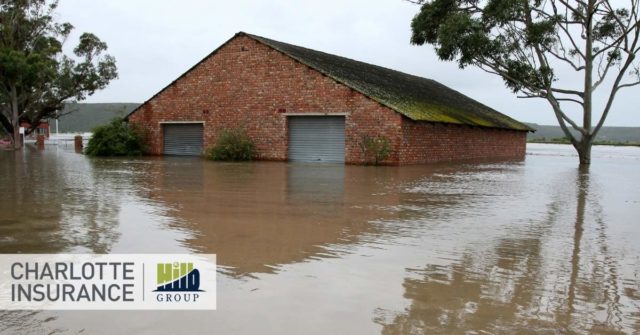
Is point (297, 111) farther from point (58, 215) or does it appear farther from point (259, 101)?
point (58, 215)

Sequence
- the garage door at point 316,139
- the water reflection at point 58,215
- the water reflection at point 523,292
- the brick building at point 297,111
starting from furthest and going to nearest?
the garage door at point 316,139 → the brick building at point 297,111 → the water reflection at point 58,215 → the water reflection at point 523,292

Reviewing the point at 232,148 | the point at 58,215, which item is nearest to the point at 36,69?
the point at 232,148

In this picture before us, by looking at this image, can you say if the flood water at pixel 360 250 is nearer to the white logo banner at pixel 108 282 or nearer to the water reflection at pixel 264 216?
the water reflection at pixel 264 216

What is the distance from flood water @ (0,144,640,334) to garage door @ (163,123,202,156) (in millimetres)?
14155

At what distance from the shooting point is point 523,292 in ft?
14.1

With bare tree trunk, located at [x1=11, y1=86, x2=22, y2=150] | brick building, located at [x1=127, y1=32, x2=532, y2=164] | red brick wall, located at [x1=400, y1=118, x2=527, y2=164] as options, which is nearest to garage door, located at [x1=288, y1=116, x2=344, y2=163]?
brick building, located at [x1=127, y1=32, x2=532, y2=164]

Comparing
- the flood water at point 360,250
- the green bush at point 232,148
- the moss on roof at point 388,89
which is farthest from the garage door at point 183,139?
the flood water at point 360,250

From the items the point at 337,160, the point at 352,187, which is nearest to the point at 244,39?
the point at 337,160

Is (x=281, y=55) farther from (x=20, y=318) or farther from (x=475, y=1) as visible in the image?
(x=20, y=318)

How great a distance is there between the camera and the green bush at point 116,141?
83.8 ft

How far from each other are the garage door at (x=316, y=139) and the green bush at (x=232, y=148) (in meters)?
1.79

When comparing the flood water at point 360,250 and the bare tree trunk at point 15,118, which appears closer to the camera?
the flood water at point 360,250

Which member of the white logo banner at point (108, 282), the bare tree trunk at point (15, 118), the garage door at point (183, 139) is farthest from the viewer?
the bare tree trunk at point (15, 118)

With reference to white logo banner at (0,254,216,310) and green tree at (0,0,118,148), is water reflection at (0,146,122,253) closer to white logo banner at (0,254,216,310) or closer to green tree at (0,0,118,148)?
white logo banner at (0,254,216,310)
